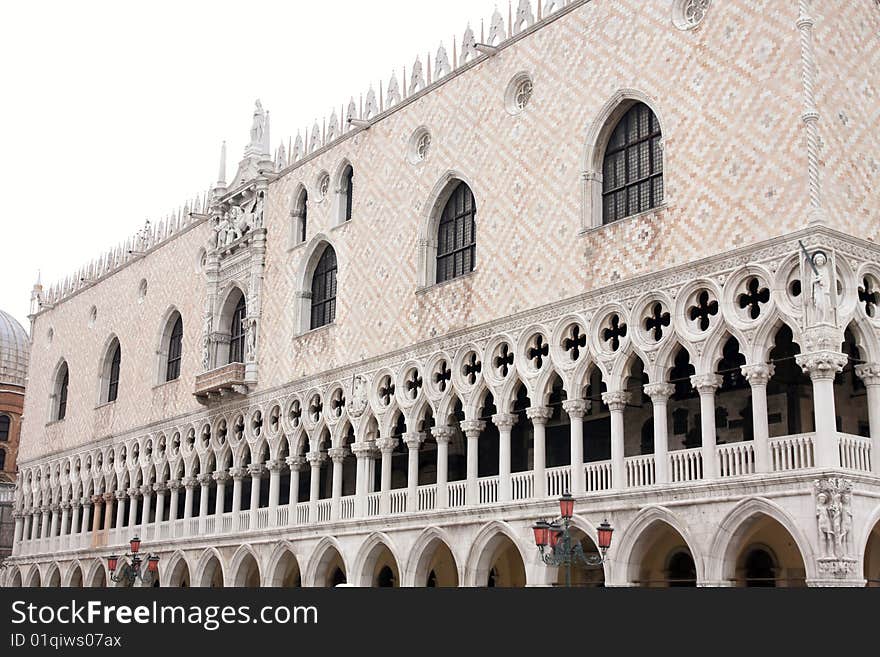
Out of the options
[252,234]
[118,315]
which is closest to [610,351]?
→ [252,234]

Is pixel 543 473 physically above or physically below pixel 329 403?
below

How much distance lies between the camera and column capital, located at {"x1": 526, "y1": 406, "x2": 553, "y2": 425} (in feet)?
58.3

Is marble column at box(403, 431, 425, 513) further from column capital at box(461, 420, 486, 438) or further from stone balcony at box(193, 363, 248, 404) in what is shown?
stone balcony at box(193, 363, 248, 404)

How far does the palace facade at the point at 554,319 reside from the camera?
14.8m

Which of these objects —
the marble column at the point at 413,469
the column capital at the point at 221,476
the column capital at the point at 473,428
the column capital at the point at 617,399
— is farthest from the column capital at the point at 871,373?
the column capital at the point at 221,476

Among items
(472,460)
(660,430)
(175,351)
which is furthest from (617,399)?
(175,351)

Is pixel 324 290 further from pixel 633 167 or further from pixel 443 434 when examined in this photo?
pixel 633 167

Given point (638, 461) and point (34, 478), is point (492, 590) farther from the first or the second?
point (34, 478)

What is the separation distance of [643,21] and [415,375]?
7007mm

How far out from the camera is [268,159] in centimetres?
2666

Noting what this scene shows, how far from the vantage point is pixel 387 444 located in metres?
21.0

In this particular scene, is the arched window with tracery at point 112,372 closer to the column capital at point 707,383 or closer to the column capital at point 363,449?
the column capital at point 363,449

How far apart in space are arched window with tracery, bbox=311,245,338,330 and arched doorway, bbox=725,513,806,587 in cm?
971

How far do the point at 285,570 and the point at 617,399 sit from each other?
31.4 ft
